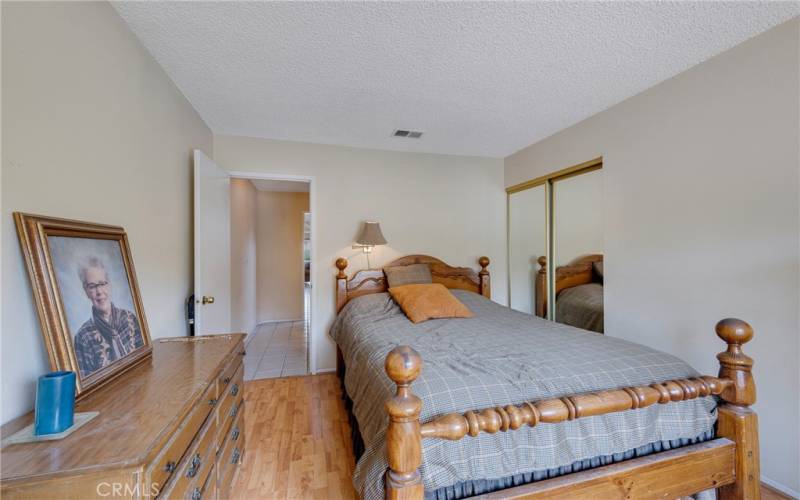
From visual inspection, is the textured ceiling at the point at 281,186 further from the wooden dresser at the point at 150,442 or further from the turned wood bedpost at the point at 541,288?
the wooden dresser at the point at 150,442

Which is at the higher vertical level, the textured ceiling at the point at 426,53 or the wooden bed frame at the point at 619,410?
the textured ceiling at the point at 426,53

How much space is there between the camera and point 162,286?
185 centimetres

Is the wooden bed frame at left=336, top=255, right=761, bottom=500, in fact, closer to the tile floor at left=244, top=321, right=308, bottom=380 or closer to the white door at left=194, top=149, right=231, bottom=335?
the white door at left=194, top=149, right=231, bottom=335

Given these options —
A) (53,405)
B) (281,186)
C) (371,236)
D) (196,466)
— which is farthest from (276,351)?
(53,405)

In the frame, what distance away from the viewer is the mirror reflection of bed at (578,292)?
266 cm

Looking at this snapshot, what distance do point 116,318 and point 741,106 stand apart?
324 centimetres

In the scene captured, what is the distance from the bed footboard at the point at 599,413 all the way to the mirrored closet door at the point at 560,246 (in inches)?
50.5

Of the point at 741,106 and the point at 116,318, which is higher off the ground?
the point at 741,106

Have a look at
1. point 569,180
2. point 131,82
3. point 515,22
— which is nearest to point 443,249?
point 569,180

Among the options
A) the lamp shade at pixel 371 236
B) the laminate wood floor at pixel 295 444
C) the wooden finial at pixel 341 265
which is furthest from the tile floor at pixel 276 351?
the lamp shade at pixel 371 236

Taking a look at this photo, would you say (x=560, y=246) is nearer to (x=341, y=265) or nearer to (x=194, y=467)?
(x=341, y=265)

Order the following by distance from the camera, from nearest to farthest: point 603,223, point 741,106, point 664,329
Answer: point 741,106, point 664,329, point 603,223

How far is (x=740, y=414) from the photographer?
4.35 ft

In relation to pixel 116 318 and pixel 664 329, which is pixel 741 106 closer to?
pixel 664 329
